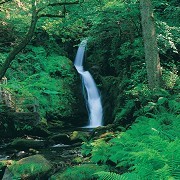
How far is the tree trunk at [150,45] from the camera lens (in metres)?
8.35

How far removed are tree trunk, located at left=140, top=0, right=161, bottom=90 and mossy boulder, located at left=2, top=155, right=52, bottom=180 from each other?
3.93 metres

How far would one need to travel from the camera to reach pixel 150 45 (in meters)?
8.52

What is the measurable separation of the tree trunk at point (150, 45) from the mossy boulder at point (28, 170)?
3.93 metres

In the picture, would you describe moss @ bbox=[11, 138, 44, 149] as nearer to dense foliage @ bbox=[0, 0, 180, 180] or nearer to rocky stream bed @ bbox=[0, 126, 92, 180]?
rocky stream bed @ bbox=[0, 126, 92, 180]

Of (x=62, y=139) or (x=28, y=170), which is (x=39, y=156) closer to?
(x=28, y=170)

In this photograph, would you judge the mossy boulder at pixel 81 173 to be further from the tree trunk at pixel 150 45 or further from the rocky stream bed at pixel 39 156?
the tree trunk at pixel 150 45

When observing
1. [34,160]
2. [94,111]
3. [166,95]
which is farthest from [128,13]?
Answer: [94,111]

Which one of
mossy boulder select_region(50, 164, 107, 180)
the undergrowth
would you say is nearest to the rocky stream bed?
mossy boulder select_region(50, 164, 107, 180)

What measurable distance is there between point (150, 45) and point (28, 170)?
4.90m

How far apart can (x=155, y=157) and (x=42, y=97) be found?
1389 centimetres

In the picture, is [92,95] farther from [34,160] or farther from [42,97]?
[34,160]

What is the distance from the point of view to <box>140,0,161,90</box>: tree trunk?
27.4ft

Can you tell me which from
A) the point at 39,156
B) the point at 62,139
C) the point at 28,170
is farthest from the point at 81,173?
the point at 62,139

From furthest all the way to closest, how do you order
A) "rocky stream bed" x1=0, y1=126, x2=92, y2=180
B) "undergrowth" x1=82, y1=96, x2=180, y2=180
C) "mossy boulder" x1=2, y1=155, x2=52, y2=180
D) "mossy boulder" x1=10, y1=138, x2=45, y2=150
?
"mossy boulder" x1=10, y1=138, x2=45, y2=150, "rocky stream bed" x1=0, y1=126, x2=92, y2=180, "mossy boulder" x1=2, y1=155, x2=52, y2=180, "undergrowth" x1=82, y1=96, x2=180, y2=180
